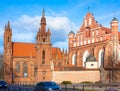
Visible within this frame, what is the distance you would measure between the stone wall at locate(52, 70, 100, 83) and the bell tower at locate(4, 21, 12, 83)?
21507 mm

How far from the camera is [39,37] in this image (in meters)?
68.8

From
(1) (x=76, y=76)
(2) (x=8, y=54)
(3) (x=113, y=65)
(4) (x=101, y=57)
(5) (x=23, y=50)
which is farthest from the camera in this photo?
(5) (x=23, y=50)

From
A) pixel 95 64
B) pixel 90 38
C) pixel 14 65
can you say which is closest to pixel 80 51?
pixel 90 38

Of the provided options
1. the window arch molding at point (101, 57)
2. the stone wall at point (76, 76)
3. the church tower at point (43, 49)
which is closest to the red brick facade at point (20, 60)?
the church tower at point (43, 49)

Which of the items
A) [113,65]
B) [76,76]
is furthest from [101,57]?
[76,76]

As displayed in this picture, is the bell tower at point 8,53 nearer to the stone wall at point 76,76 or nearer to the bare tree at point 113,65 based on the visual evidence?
the stone wall at point 76,76

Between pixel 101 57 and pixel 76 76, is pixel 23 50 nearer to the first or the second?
pixel 101 57

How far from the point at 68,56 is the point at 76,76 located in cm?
2647

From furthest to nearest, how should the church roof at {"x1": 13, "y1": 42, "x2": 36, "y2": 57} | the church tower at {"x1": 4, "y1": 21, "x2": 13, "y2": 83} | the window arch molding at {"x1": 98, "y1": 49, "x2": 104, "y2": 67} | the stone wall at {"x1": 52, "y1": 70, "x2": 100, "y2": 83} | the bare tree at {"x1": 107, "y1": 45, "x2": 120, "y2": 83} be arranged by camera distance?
1. the church roof at {"x1": 13, "y1": 42, "x2": 36, "y2": 57}
2. the church tower at {"x1": 4, "y1": 21, "x2": 13, "y2": 83}
3. the window arch molding at {"x1": 98, "y1": 49, "x2": 104, "y2": 67}
4. the stone wall at {"x1": 52, "y1": 70, "x2": 100, "y2": 83}
5. the bare tree at {"x1": 107, "y1": 45, "x2": 120, "y2": 83}

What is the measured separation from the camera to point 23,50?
8812 cm

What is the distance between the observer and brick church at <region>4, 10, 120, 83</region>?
67.1 meters

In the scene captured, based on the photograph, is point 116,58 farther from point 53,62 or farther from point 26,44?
point 26,44

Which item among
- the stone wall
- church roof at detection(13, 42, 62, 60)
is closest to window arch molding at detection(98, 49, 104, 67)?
the stone wall

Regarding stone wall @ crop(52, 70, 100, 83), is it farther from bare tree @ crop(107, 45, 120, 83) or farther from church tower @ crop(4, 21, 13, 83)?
church tower @ crop(4, 21, 13, 83)
